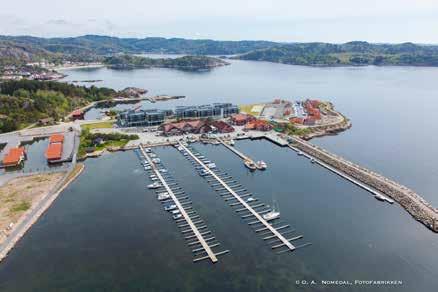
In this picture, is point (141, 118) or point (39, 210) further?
point (141, 118)

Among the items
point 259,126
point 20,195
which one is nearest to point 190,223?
point 20,195

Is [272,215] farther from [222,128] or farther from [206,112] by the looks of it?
[206,112]

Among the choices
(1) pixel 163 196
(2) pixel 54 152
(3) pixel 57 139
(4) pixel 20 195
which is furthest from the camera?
(3) pixel 57 139

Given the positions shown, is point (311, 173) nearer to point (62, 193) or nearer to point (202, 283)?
point (202, 283)

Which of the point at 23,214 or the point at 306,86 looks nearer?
the point at 23,214

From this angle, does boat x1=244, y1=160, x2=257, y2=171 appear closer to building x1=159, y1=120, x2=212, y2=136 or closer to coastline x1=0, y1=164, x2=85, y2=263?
building x1=159, y1=120, x2=212, y2=136

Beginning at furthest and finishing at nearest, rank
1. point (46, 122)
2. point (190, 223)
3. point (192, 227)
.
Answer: point (46, 122), point (190, 223), point (192, 227)

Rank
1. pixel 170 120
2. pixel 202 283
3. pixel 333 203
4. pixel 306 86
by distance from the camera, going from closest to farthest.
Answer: pixel 202 283
pixel 333 203
pixel 170 120
pixel 306 86

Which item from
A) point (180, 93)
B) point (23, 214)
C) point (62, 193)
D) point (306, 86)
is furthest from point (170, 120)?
point (306, 86)
